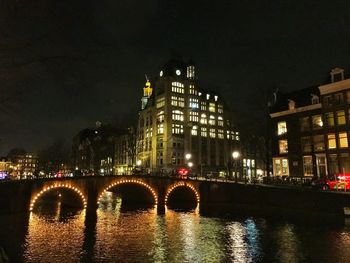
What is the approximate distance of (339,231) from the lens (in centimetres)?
2958

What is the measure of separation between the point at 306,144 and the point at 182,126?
5549 centimetres

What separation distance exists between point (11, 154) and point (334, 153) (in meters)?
145

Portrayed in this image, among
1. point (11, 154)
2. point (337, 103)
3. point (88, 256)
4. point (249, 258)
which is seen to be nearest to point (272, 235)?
point (249, 258)

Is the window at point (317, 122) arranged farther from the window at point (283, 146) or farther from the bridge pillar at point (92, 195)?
the bridge pillar at point (92, 195)

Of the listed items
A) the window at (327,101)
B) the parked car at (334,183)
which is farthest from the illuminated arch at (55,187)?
the window at (327,101)

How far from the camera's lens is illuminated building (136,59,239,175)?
106 meters

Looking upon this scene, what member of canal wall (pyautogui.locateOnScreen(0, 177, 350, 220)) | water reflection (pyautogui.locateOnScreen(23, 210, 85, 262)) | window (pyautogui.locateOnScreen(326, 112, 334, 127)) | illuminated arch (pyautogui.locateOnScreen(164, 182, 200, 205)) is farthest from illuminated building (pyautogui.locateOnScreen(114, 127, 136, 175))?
water reflection (pyautogui.locateOnScreen(23, 210, 85, 262))

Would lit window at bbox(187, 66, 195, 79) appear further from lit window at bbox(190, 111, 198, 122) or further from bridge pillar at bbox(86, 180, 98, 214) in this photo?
bridge pillar at bbox(86, 180, 98, 214)

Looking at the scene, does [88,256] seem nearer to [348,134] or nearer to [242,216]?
[242,216]

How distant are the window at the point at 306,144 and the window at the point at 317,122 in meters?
2.24

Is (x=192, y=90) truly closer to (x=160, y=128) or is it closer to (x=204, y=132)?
(x=204, y=132)

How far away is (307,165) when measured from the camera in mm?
56156

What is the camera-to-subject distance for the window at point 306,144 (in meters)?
56.2

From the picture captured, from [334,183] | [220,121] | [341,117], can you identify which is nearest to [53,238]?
[334,183]
